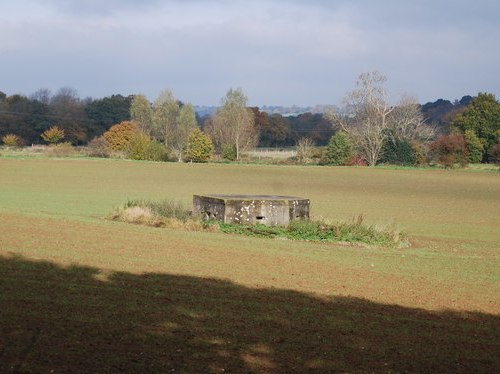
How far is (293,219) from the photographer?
29531 millimetres

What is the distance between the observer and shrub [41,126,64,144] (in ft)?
408

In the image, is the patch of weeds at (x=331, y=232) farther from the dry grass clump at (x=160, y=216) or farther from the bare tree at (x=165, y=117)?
the bare tree at (x=165, y=117)

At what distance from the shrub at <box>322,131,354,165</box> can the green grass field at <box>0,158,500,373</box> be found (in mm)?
61986

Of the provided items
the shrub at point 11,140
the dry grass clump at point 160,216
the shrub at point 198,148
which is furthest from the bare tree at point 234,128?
the dry grass clump at point 160,216

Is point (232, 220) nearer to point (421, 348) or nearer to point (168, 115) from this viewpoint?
point (421, 348)

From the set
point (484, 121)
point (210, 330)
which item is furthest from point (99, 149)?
point (210, 330)

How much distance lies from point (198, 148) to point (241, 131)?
20.0 meters

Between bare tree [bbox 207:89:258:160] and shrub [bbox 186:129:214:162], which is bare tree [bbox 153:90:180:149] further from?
shrub [bbox 186:129:214:162]

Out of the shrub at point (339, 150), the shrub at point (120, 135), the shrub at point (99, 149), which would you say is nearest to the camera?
the shrub at point (339, 150)

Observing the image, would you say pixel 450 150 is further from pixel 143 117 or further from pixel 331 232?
pixel 331 232

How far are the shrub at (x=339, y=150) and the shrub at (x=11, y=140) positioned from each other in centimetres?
4679

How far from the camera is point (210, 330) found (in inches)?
424

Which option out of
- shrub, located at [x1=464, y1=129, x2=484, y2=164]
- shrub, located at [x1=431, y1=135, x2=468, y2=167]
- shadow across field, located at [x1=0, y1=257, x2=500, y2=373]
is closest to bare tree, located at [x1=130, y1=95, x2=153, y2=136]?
shrub, located at [x1=431, y1=135, x2=468, y2=167]

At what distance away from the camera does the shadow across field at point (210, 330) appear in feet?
29.9
